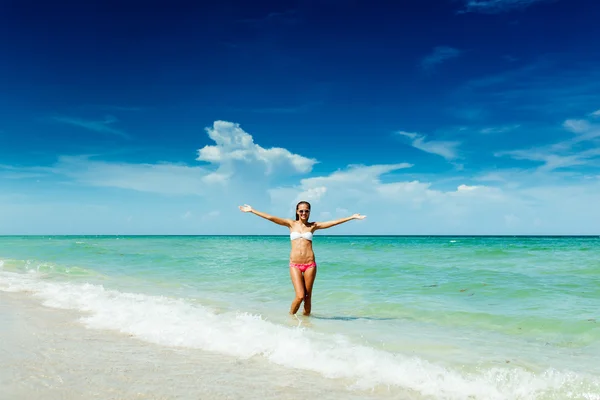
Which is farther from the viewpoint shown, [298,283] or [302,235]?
[302,235]

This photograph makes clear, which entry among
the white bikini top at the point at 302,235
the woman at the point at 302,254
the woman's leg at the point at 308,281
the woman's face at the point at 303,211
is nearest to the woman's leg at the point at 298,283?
the woman at the point at 302,254

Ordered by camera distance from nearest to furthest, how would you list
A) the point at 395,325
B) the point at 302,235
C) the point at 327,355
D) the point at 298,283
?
the point at 327,355 → the point at 395,325 → the point at 298,283 → the point at 302,235

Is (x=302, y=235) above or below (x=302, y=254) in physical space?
above

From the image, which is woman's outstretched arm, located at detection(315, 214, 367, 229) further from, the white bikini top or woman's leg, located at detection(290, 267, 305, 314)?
woman's leg, located at detection(290, 267, 305, 314)

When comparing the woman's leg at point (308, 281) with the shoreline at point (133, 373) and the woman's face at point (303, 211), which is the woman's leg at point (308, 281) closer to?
the woman's face at point (303, 211)

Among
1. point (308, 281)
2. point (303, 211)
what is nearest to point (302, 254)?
point (308, 281)

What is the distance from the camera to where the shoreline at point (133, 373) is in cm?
423

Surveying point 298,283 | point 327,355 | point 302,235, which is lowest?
point 327,355

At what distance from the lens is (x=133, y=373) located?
4.76 meters

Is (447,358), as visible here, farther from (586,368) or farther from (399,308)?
(399,308)

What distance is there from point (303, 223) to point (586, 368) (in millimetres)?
5297

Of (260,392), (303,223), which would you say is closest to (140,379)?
(260,392)

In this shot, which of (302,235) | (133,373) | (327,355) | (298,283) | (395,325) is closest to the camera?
(133,373)

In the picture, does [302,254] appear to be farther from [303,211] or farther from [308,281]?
[303,211]
